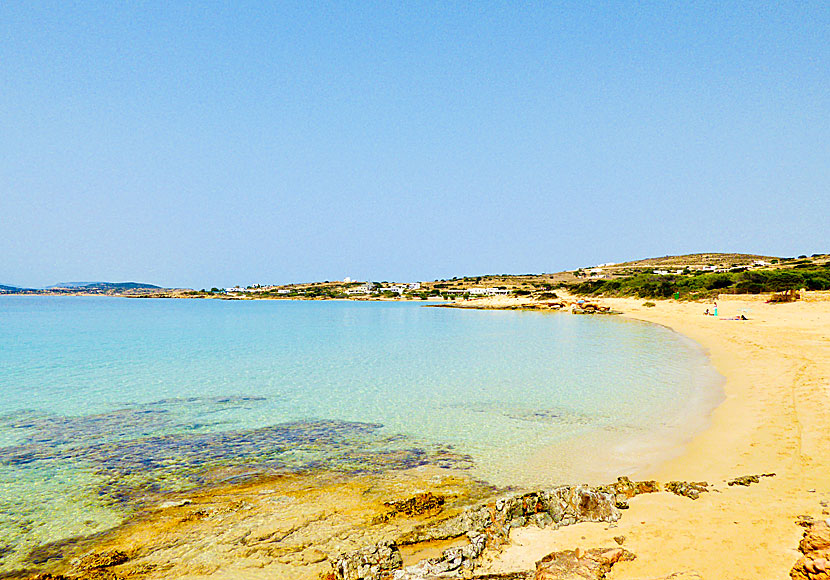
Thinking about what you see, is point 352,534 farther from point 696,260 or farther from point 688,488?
point 696,260

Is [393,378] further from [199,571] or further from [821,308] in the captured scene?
[821,308]

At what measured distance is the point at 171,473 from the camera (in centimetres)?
738

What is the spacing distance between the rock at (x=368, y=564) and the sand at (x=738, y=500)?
1000 mm

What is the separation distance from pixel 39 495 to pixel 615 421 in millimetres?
10490

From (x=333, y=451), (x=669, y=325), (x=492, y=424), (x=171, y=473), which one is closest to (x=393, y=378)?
(x=492, y=424)

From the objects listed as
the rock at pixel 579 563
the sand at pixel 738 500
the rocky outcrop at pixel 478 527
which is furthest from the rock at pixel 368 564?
the rock at pixel 579 563

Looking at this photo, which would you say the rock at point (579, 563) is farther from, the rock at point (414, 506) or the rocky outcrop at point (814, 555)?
the rock at point (414, 506)

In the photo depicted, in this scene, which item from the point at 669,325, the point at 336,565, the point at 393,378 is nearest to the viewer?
the point at 336,565

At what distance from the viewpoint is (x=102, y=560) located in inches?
192

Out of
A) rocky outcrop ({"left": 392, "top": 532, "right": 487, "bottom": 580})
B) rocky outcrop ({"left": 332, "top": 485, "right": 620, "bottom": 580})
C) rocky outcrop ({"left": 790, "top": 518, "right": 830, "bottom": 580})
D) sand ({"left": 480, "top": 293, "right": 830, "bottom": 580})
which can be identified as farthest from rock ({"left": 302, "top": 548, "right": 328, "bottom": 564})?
rocky outcrop ({"left": 790, "top": 518, "right": 830, "bottom": 580})

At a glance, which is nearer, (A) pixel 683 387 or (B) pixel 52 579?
(B) pixel 52 579

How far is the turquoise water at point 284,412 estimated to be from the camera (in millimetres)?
7129

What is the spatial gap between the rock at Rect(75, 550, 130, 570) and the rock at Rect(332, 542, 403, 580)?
237 centimetres

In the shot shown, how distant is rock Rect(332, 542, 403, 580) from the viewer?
4.30m
